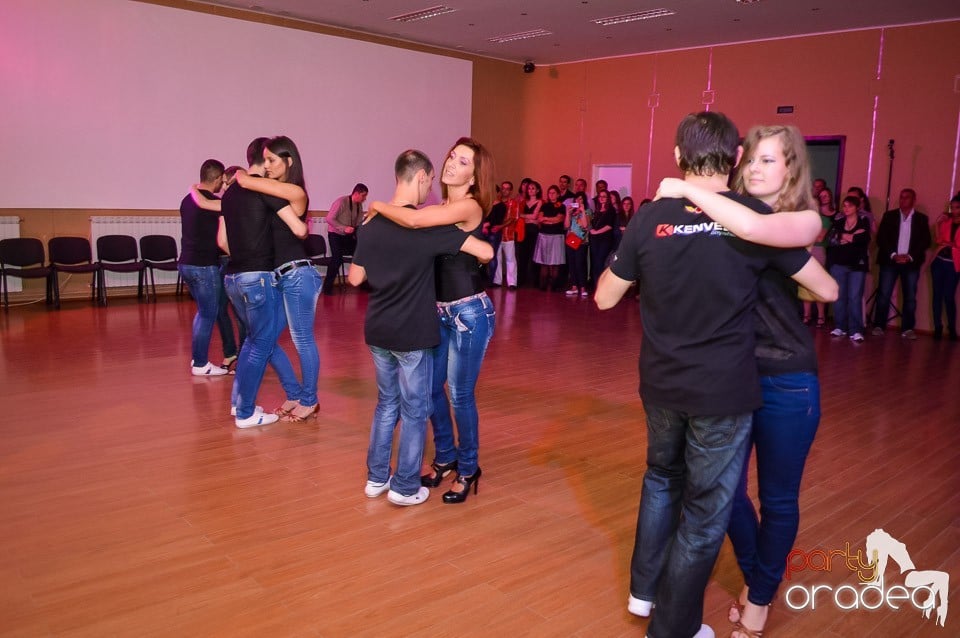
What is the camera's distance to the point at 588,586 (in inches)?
115

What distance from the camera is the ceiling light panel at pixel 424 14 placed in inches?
397

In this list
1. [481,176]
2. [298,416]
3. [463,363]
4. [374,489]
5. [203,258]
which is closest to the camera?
[481,176]

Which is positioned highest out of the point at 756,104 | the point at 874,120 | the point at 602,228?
the point at 756,104

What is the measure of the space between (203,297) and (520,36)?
772 cm

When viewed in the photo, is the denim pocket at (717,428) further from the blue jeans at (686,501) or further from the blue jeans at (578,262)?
the blue jeans at (578,262)

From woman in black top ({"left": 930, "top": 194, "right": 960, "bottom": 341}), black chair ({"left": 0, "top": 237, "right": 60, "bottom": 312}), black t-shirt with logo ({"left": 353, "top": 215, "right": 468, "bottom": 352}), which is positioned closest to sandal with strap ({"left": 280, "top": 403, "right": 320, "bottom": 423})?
black t-shirt with logo ({"left": 353, "top": 215, "right": 468, "bottom": 352})

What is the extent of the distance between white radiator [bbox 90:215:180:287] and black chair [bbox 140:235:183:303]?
177 mm

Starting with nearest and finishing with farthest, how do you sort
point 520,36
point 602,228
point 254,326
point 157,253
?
point 254,326, point 157,253, point 520,36, point 602,228

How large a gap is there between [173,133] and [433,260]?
8038 mm

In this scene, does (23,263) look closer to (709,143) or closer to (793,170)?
(709,143)

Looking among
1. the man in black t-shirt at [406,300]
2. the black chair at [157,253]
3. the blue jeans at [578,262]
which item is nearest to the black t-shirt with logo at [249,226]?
the man in black t-shirt at [406,300]

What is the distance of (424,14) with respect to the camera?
10469mm

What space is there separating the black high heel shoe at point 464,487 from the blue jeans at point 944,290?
7.85 m

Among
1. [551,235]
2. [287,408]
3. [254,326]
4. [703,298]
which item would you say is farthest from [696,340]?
[551,235]
